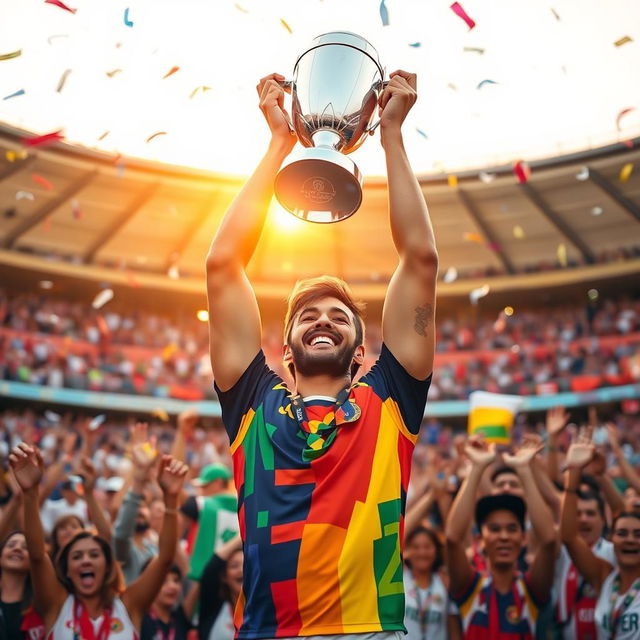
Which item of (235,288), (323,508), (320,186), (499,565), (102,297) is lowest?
(499,565)

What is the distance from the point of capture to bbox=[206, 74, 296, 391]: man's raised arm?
2352 mm

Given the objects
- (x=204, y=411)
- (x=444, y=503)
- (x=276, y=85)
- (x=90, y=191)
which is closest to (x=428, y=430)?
(x=204, y=411)

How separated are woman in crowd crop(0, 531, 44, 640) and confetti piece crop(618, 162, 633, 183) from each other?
63.1 ft

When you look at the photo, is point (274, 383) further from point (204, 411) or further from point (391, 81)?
point (204, 411)

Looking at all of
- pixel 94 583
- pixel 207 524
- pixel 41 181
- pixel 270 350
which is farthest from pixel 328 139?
pixel 270 350

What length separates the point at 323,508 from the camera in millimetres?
2078

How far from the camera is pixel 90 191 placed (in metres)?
21.8

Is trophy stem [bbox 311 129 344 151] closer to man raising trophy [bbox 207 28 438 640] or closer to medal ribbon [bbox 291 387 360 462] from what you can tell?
man raising trophy [bbox 207 28 438 640]

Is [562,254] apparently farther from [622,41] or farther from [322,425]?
[322,425]

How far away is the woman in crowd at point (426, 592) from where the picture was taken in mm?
4641

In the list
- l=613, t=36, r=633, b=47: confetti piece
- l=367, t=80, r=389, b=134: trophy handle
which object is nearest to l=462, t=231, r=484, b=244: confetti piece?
l=613, t=36, r=633, b=47: confetti piece

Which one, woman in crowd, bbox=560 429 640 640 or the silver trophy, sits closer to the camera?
the silver trophy

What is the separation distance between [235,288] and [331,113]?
30.0 inches

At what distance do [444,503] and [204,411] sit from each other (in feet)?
61.5
